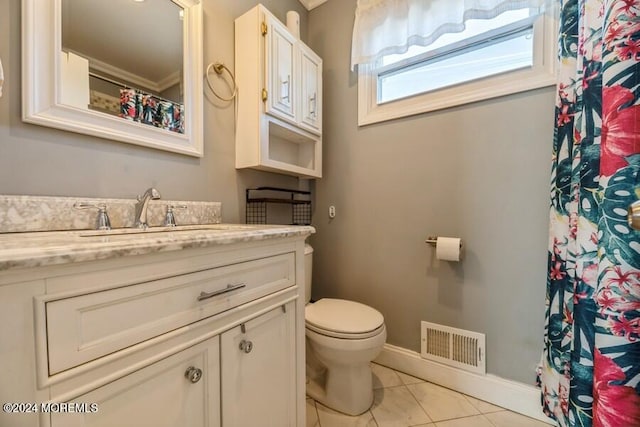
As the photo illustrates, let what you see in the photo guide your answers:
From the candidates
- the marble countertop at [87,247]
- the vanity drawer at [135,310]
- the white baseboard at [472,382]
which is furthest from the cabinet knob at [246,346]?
the white baseboard at [472,382]

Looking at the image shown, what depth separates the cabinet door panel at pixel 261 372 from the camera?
2.51ft

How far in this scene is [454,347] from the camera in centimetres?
147

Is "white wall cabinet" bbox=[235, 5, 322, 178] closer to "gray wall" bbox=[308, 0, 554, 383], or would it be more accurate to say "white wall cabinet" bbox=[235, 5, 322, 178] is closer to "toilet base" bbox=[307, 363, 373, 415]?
"gray wall" bbox=[308, 0, 554, 383]

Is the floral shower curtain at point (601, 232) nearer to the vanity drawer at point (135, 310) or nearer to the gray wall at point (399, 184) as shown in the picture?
the gray wall at point (399, 184)

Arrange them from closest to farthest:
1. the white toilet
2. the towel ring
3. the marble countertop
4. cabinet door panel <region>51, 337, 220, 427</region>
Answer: the marble countertop < cabinet door panel <region>51, 337, 220, 427</region> < the white toilet < the towel ring

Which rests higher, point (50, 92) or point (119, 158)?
point (50, 92)

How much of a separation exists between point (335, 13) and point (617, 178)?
1968 mm

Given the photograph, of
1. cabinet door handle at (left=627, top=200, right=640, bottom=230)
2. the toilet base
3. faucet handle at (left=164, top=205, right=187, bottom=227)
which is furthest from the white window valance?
the toilet base

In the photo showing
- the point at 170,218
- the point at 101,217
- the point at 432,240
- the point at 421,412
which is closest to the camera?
the point at 101,217

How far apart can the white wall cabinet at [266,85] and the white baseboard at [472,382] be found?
1.32m

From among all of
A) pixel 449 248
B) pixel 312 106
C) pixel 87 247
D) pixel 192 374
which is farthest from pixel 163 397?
pixel 312 106

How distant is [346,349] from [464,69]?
161cm

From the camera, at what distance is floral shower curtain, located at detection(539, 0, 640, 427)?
0.51m

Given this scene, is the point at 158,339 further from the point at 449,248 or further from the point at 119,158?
the point at 449,248
